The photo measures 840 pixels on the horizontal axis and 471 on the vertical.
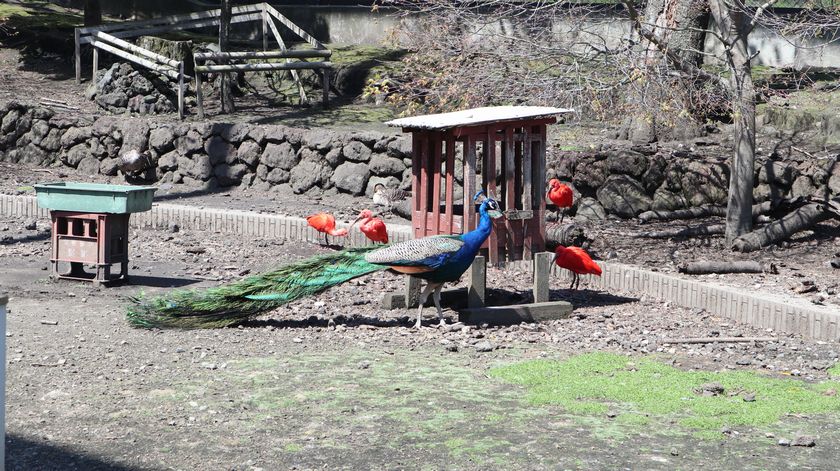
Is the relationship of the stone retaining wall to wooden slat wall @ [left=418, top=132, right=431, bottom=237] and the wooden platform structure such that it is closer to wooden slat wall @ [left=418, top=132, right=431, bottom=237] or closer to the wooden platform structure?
the wooden platform structure

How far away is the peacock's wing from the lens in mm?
8859

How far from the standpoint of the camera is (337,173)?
1584 centimetres

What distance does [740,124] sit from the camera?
467 inches

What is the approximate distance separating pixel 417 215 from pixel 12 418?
472 cm

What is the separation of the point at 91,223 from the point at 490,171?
393 cm

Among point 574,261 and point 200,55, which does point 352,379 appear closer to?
point 574,261

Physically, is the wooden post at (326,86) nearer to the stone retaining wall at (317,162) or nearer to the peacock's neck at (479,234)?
the stone retaining wall at (317,162)

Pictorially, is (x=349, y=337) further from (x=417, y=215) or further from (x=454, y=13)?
(x=454, y=13)

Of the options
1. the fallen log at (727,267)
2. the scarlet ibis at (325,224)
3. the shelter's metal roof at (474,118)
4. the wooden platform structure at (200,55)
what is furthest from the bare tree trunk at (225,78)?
the fallen log at (727,267)

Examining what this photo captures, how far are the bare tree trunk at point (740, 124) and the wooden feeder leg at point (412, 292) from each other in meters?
4.11

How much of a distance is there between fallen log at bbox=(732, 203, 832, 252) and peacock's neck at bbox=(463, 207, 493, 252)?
3.86 metres

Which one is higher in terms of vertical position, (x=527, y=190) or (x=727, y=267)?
(x=527, y=190)

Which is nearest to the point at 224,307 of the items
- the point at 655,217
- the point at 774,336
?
the point at 774,336

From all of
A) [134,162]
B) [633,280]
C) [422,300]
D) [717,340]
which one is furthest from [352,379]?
[134,162]
